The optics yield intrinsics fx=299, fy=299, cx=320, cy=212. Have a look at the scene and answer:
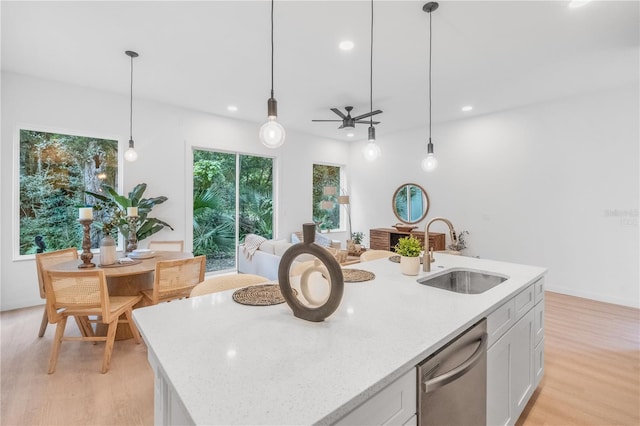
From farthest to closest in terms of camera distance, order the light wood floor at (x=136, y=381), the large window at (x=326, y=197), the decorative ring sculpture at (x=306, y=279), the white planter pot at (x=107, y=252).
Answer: the large window at (x=326, y=197)
the white planter pot at (x=107, y=252)
the light wood floor at (x=136, y=381)
the decorative ring sculpture at (x=306, y=279)

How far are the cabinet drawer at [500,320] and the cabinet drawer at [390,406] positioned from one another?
2.14 feet

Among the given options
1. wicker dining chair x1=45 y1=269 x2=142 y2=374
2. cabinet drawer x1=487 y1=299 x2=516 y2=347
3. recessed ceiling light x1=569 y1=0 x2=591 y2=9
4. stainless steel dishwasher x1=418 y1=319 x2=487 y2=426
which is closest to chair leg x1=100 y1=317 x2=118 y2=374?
wicker dining chair x1=45 y1=269 x2=142 y2=374

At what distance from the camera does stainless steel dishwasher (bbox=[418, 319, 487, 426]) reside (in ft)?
3.33

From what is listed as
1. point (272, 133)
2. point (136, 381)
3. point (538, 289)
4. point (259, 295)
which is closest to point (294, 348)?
point (259, 295)

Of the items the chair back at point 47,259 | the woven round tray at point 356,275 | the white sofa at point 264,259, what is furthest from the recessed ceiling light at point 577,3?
the chair back at point 47,259

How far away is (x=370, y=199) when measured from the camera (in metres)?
7.04

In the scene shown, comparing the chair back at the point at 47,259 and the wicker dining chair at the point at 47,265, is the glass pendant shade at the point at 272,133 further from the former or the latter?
the chair back at the point at 47,259

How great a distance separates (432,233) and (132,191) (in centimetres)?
509

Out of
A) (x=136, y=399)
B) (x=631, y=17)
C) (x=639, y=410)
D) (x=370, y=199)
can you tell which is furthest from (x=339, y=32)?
(x=370, y=199)

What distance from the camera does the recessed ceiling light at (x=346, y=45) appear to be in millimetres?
2869

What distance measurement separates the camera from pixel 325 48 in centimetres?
299

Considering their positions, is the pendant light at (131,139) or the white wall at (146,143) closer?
the pendant light at (131,139)

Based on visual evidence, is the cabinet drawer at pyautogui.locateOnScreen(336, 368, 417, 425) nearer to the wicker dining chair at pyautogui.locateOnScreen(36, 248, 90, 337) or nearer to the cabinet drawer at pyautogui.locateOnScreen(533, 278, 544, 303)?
the cabinet drawer at pyautogui.locateOnScreen(533, 278, 544, 303)

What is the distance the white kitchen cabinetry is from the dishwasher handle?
20 centimetres
